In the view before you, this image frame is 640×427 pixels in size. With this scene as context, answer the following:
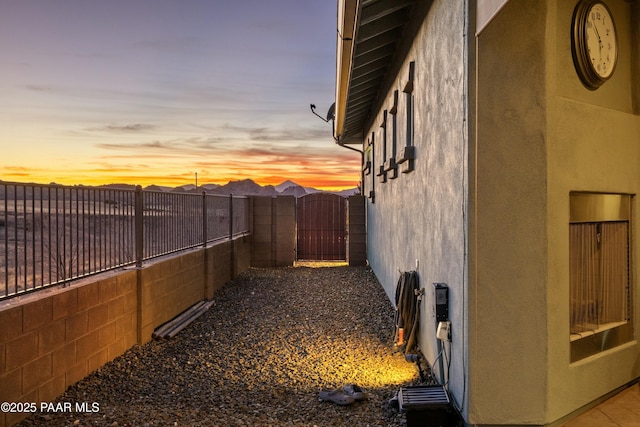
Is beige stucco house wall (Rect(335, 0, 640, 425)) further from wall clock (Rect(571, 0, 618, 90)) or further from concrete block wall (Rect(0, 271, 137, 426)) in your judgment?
concrete block wall (Rect(0, 271, 137, 426))

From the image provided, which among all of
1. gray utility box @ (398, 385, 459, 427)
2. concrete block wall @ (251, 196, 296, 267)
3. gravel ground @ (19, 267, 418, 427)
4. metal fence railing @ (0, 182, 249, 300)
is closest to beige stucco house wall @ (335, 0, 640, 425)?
gray utility box @ (398, 385, 459, 427)

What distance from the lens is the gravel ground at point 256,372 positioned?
3.59 metres

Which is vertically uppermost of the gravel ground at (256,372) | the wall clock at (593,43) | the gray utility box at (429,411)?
the wall clock at (593,43)

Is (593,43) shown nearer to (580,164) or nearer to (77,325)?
(580,164)

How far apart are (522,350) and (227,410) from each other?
2.37 metres

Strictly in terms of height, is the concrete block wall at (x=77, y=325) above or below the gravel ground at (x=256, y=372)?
above

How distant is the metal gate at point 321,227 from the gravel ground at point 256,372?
6.85 m

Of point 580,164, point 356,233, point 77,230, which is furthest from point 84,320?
point 356,233

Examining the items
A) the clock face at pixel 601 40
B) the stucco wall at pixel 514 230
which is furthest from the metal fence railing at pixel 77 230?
the clock face at pixel 601 40

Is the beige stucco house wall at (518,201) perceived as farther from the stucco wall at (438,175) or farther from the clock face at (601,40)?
the clock face at (601,40)

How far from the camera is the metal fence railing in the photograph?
11.8 feet

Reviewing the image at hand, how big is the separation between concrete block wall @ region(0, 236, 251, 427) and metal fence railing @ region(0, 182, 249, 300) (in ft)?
0.57

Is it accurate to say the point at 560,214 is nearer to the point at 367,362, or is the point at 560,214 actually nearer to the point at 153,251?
the point at 367,362

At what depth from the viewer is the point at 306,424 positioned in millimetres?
3471
